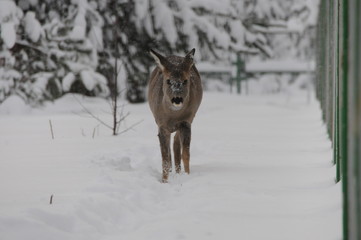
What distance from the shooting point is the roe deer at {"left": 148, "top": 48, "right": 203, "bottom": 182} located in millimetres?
6199

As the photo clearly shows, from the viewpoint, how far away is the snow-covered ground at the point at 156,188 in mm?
4062

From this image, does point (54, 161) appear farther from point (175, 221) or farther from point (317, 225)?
point (317, 225)

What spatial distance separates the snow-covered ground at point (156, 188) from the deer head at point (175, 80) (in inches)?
34.5

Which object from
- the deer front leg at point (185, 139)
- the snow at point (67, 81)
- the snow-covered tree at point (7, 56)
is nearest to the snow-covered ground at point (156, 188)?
the deer front leg at point (185, 139)

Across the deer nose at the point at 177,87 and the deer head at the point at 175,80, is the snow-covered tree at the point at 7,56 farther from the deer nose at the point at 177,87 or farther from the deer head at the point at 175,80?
the deer nose at the point at 177,87

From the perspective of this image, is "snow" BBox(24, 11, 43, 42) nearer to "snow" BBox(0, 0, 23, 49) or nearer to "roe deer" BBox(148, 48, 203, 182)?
"snow" BBox(0, 0, 23, 49)

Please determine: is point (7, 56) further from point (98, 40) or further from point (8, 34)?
point (98, 40)

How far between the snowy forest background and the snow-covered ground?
146 inches

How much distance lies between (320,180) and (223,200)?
150 cm

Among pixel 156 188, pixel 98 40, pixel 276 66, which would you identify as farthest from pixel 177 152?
pixel 276 66

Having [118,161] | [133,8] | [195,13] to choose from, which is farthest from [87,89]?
[118,161]

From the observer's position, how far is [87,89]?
1455 cm

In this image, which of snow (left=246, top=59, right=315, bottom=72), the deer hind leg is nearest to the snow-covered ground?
the deer hind leg

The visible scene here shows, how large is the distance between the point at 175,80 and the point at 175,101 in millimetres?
231
